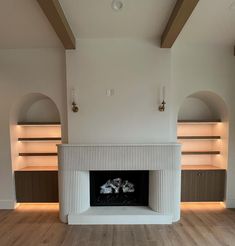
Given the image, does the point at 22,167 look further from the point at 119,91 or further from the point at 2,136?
the point at 119,91

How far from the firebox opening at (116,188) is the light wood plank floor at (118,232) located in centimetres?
49

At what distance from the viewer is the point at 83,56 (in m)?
3.36

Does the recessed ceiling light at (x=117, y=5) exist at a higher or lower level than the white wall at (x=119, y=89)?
higher

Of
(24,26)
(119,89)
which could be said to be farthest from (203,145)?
(24,26)

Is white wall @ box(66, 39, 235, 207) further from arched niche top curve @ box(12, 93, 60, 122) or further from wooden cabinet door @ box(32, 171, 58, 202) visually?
wooden cabinet door @ box(32, 171, 58, 202)

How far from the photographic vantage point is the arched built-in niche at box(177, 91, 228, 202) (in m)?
3.74

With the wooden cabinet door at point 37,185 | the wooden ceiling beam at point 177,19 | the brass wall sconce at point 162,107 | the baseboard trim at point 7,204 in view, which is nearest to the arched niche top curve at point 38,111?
the wooden cabinet door at point 37,185

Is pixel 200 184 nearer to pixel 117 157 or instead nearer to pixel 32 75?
pixel 117 157

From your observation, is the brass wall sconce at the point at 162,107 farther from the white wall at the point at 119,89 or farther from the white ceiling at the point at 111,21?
the white ceiling at the point at 111,21

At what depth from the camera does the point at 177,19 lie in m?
2.55

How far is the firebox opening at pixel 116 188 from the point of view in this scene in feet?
11.7

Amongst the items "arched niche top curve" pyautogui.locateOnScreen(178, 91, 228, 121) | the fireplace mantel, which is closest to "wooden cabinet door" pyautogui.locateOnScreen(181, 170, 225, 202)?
the fireplace mantel

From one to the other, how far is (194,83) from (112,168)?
210 centimetres

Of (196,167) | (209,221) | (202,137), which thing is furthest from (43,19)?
(209,221)
